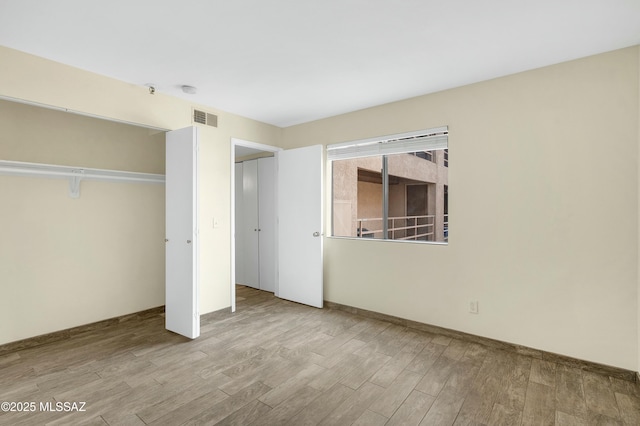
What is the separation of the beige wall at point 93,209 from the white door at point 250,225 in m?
0.94

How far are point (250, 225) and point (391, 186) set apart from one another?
2.37 m

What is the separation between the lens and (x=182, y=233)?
10.8 feet

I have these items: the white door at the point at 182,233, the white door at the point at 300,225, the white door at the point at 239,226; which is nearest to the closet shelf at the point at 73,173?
the white door at the point at 182,233

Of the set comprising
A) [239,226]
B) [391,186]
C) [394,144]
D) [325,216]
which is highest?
[394,144]

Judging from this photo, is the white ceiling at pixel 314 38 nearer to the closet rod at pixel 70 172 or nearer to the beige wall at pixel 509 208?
the beige wall at pixel 509 208

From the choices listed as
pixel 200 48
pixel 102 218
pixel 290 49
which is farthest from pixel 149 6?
pixel 102 218

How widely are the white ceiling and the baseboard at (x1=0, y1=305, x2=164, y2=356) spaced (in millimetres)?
2582

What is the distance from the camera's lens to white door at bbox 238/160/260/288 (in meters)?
5.17

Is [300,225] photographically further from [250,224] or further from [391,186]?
[391,186]

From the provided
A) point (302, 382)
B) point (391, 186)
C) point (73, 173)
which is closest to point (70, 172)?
point (73, 173)

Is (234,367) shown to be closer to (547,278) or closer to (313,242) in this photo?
(313,242)

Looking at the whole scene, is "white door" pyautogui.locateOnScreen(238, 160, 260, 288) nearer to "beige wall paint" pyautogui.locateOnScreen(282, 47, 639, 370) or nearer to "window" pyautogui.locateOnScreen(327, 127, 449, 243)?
"window" pyautogui.locateOnScreen(327, 127, 449, 243)

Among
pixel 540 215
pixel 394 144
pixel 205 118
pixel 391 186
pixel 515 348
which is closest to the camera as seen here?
pixel 540 215

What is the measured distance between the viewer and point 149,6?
194 centimetres
